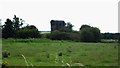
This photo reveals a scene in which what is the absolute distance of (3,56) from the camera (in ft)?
121

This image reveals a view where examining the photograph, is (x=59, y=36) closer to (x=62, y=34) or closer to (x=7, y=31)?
(x=62, y=34)

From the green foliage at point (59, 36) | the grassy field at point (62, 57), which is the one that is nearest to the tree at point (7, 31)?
the green foliage at point (59, 36)

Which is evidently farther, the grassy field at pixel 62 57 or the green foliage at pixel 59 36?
the green foliage at pixel 59 36

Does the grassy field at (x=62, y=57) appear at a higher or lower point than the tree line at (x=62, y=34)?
lower

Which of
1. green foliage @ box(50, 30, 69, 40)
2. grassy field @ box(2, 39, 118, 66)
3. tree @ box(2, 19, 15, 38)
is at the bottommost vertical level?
grassy field @ box(2, 39, 118, 66)

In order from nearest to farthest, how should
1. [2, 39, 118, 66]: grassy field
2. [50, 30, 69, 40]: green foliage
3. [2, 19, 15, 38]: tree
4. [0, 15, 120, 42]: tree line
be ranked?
[2, 39, 118, 66]: grassy field → [0, 15, 120, 42]: tree line → [2, 19, 15, 38]: tree → [50, 30, 69, 40]: green foliage

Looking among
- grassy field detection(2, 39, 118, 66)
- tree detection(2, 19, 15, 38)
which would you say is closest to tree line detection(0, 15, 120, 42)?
tree detection(2, 19, 15, 38)

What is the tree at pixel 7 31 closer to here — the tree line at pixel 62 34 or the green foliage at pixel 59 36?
the tree line at pixel 62 34

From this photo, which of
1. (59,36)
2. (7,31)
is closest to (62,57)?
(59,36)

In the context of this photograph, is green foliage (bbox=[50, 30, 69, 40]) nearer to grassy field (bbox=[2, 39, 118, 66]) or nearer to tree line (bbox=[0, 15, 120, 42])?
tree line (bbox=[0, 15, 120, 42])

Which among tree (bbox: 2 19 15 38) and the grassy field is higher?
tree (bbox: 2 19 15 38)

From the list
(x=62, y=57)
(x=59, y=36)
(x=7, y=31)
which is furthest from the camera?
(x=7, y=31)

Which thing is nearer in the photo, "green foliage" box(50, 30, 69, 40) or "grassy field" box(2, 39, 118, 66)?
"grassy field" box(2, 39, 118, 66)

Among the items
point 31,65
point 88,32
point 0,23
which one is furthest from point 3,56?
point 0,23
